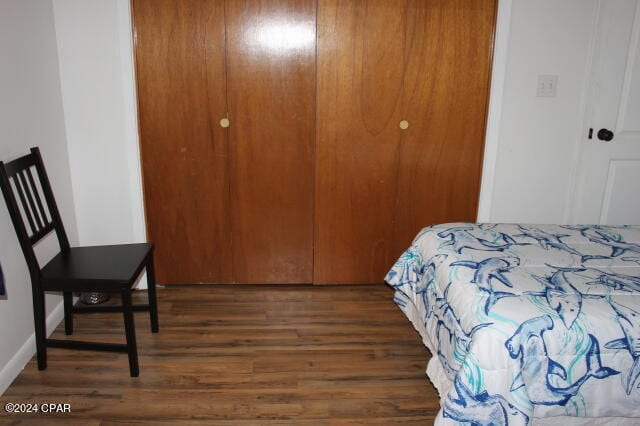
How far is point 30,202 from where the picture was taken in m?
2.23

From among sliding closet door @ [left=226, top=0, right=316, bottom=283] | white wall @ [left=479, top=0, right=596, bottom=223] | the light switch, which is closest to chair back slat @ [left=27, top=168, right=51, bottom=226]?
sliding closet door @ [left=226, top=0, right=316, bottom=283]

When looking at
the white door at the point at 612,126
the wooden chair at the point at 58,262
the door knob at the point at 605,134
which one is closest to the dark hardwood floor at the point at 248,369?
the wooden chair at the point at 58,262

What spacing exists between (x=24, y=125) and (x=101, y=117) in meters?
0.48

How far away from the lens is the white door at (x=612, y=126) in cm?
279

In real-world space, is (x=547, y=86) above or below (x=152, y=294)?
above

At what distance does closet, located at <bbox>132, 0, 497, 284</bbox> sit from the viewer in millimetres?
2693

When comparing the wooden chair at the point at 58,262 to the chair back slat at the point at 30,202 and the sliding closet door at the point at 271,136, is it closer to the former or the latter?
the chair back slat at the point at 30,202

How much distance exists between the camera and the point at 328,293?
9.94 ft

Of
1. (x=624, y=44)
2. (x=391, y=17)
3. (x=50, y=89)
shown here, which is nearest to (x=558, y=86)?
(x=624, y=44)

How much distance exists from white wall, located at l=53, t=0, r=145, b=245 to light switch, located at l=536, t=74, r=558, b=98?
2141 millimetres

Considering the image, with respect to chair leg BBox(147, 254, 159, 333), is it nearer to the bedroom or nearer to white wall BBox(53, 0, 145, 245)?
the bedroom

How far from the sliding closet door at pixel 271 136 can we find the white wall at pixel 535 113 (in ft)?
3.33

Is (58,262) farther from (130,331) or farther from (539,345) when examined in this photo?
(539,345)

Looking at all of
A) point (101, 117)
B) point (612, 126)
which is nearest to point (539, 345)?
point (612, 126)
